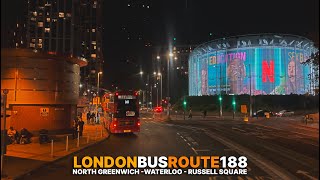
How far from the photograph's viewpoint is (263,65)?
302ft

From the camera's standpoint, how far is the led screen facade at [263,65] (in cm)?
9131

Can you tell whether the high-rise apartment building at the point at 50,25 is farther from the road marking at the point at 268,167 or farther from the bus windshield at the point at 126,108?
the road marking at the point at 268,167

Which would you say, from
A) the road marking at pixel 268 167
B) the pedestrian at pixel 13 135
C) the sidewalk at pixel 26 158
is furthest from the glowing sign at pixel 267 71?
the pedestrian at pixel 13 135

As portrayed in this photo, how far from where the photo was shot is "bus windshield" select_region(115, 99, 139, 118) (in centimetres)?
3308

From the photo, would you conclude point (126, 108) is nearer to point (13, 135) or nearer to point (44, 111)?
point (44, 111)

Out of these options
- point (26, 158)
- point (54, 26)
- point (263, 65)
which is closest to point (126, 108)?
point (26, 158)

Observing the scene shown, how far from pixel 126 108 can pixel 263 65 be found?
66.0 m

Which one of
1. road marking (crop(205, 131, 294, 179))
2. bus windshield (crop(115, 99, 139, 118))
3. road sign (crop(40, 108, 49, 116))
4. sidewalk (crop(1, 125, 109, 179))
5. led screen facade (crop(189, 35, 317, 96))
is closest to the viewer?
road marking (crop(205, 131, 294, 179))

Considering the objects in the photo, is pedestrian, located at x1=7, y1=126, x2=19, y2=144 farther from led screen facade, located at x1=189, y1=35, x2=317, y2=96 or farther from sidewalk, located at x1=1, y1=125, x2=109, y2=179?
led screen facade, located at x1=189, y1=35, x2=317, y2=96

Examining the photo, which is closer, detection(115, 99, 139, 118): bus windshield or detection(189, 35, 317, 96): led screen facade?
detection(115, 99, 139, 118): bus windshield

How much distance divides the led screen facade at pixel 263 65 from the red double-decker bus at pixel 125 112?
62.1 metres

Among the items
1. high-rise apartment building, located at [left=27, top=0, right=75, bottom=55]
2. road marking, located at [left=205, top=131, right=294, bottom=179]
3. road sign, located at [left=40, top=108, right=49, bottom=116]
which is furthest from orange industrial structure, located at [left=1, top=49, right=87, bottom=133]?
high-rise apartment building, located at [left=27, top=0, right=75, bottom=55]

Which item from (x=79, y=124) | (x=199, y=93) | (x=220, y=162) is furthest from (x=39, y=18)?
(x=220, y=162)

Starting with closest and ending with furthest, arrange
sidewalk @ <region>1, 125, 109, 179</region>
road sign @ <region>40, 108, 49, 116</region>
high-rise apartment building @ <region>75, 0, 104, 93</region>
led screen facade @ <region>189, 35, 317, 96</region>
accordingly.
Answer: sidewalk @ <region>1, 125, 109, 179</region>, road sign @ <region>40, 108, 49, 116</region>, led screen facade @ <region>189, 35, 317, 96</region>, high-rise apartment building @ <region>75, 0, 104, 93</region>
